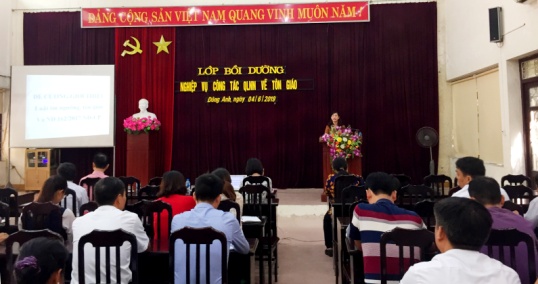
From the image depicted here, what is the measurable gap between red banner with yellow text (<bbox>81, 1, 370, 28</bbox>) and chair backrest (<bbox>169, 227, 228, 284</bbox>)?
23.4 ft

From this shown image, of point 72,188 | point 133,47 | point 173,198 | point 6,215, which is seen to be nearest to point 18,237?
point 173,198

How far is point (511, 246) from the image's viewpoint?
1.75 m

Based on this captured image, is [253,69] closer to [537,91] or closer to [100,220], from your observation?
[537,91]

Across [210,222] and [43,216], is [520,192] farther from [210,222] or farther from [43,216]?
[43,216]

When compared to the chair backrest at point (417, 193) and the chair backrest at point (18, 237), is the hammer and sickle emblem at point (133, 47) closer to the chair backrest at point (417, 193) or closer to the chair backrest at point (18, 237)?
the chair backrest at point (417, 193)

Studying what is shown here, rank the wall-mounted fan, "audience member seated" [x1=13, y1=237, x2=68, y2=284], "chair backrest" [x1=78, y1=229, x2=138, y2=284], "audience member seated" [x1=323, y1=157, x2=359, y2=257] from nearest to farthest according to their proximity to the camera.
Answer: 1. "audience member seated" [x1=13, y1=237, x2=68, y2=284]
2. "chair backrest" [x1=78, y1=229, x2=138, y2=284]
3. "audience member seated" [x1=323, y1=157, x2=359, y2=257]
4. the wall-mounted fan

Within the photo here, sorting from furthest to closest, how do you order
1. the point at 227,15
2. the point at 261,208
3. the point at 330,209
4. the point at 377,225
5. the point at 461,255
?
the point at 227,15 < the point at 330,209 < the point at 261,208 < the point at 377,225 < the point at 461,255

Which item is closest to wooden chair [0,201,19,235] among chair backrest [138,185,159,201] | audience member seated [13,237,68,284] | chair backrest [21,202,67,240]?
chair backrest [21,202,67,240]

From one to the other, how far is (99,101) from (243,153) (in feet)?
10.1

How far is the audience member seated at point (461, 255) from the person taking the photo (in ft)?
3.91

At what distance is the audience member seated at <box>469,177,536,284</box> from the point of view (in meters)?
1.79

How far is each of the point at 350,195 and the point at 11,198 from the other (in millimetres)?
2986

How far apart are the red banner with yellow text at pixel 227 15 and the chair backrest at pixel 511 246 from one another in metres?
7.29

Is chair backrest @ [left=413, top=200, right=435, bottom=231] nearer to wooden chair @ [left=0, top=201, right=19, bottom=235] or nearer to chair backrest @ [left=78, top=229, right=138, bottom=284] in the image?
chair backrest @ [left=78, top=229, right=138, bottom=284]
